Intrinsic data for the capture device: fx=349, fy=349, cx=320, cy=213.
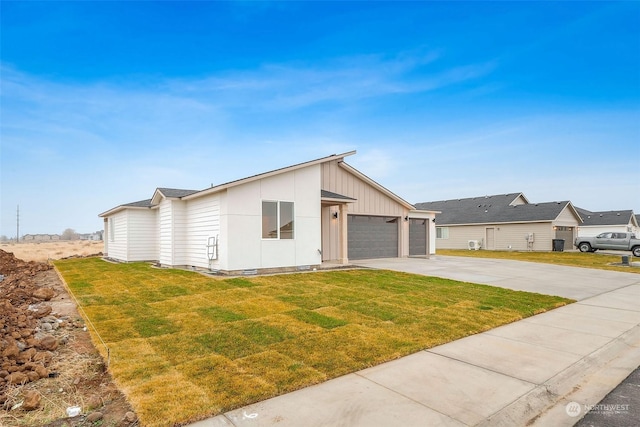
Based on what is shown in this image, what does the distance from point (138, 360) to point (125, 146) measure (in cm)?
2006

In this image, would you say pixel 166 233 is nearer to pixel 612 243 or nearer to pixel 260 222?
pixel 260 222

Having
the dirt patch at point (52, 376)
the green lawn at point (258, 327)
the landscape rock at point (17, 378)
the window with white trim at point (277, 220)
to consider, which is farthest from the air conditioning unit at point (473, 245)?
the landscape rock at point (17, 378)

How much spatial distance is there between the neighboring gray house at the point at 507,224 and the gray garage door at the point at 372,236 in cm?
1219

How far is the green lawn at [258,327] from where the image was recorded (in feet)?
12.1

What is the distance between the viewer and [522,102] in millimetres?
18672

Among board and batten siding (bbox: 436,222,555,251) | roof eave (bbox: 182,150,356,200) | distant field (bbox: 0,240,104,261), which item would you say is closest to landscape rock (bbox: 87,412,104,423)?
roof eave (bbox: 182,150,356,200)

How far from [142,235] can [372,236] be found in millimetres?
11797

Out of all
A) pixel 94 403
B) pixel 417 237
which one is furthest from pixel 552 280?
pixel 94 403

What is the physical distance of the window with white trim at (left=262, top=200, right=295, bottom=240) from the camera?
1209 centimetres

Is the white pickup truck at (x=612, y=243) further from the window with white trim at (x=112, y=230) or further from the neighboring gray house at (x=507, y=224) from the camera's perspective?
the window with white trim at (x=112, y=230)

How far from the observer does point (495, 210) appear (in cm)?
3359

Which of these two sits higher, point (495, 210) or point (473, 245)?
point (495, 210)

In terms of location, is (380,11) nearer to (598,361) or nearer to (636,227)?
(598,361)

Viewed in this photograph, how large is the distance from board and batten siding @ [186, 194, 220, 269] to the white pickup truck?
2891 centimetres
